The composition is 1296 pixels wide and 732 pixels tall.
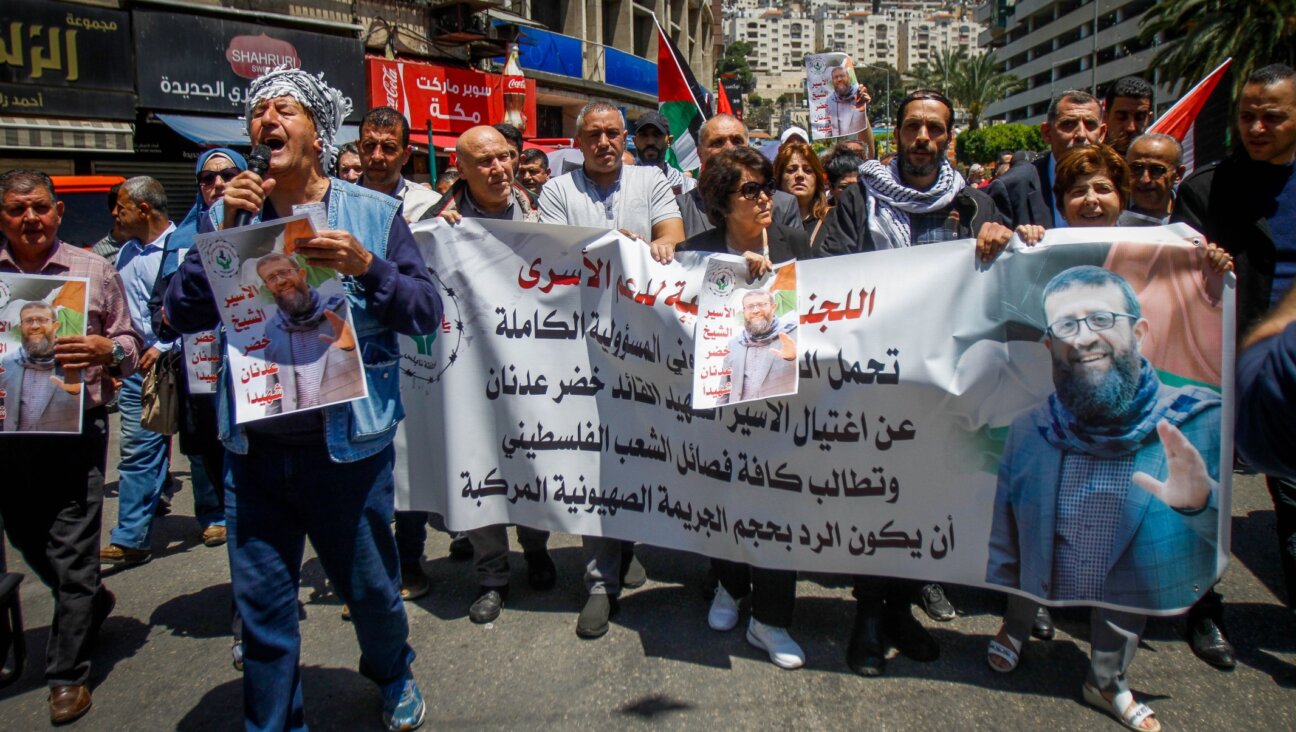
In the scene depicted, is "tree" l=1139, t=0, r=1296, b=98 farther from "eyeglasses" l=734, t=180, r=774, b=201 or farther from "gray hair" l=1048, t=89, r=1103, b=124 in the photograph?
"eyeglasses" l=734, t=180, r=774, b=201

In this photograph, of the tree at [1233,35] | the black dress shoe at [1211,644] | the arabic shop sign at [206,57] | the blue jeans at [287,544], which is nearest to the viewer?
the blue jeans at [287,544]

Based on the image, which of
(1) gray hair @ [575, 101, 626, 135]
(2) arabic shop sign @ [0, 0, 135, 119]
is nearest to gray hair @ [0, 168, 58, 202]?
(1) gray hair @ [575, 101, 626, 135]

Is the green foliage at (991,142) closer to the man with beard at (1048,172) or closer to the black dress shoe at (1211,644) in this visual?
the man with beard at (1048,172)

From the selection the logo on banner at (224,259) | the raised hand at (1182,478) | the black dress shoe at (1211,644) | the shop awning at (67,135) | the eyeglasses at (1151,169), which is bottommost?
the black dress shoe at (1211,644)

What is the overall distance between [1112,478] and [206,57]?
51.0 feet

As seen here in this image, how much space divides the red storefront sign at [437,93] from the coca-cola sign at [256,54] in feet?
6.47

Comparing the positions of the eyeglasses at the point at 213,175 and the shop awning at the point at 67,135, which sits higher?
the shop awning at the point at 67,135

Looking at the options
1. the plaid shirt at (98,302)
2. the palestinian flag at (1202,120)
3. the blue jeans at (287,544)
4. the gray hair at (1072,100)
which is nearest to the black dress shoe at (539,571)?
the blue jeans at (287,544)

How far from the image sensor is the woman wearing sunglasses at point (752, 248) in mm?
3439

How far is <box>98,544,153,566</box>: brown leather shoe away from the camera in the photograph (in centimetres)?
470

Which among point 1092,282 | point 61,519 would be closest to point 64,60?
point 61,519

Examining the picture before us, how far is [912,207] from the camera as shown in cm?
371

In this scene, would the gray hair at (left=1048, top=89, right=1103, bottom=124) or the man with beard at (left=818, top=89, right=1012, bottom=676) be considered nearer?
the man with beard at (left=818, top=89, right=1012, bottom=676)

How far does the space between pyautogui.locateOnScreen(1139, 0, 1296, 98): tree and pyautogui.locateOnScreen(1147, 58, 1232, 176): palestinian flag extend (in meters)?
22.4
